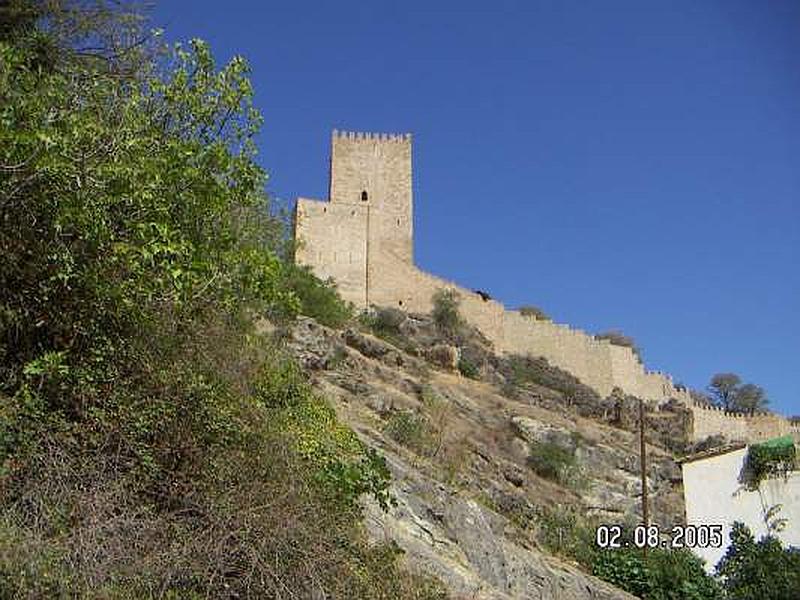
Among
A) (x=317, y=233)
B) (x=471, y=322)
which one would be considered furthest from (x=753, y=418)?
(x=317, y=233)

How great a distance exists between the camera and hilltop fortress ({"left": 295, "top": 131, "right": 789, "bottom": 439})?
44.4 m

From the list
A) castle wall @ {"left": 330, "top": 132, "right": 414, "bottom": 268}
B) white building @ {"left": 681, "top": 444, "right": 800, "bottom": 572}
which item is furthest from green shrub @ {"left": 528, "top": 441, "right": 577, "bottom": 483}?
castle wall @ {"left": 330, "top": 132, "right": 414, "bottom": 268}

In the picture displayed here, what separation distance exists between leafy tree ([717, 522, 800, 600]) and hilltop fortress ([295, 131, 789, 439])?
82.1 ft

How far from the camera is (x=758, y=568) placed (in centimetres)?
2052

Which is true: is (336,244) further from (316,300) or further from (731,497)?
(731,497)

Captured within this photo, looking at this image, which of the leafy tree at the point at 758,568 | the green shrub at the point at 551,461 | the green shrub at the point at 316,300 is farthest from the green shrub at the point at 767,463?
the green shrub at the point at 316,300

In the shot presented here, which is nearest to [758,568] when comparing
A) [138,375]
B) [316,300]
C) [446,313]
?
[316,300]

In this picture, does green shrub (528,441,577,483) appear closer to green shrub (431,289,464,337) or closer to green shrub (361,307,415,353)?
green shrub (361,307,415,353)

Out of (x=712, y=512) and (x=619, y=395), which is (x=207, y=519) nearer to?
(x=712, y=512)

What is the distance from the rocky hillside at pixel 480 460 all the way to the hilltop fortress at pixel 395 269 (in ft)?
9.07

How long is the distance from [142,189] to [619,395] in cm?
4296

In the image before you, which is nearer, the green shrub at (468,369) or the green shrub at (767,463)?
the green shrub at (767,463)

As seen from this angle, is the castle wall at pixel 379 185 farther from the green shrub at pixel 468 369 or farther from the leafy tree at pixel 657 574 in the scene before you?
the leafy tree at pixel 657 574

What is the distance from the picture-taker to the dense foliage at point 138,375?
20.2ft
